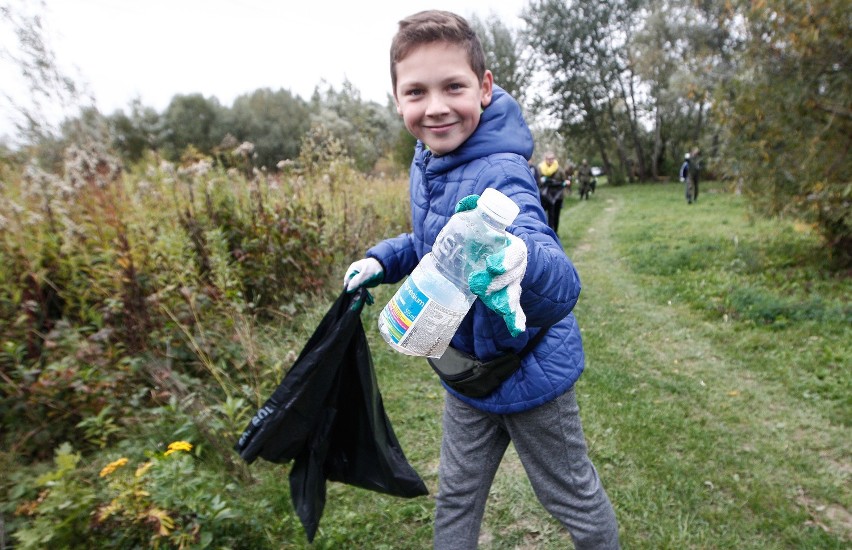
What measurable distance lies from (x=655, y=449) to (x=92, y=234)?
386 cm

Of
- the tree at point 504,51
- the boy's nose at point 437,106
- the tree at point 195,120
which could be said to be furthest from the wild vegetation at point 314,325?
the tree at point 195,120

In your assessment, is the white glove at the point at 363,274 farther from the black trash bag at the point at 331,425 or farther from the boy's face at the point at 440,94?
the boy's face at the point at 440,94

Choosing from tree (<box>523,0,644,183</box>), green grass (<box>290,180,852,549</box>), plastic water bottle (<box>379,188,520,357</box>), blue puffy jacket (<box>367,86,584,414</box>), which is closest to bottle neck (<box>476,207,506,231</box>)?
plastic water bottle (<box>379,188,520,357</box>)

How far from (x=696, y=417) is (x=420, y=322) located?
297 cm

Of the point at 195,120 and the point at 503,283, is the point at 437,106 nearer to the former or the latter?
the point at 503,283

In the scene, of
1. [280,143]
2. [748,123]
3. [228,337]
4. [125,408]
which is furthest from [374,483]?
[280,143]

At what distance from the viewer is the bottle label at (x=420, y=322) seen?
120 centimetres

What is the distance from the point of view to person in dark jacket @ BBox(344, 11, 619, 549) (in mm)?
1504

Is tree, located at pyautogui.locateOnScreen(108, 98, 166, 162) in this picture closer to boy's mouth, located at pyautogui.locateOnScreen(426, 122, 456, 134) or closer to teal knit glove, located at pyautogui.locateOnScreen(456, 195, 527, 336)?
boy's mouth, located at pyautogui.locateOnScreen(426, 122, 456, 134)

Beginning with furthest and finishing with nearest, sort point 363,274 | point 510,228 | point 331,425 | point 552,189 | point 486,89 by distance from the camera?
point 552,189 → point 331,425 → point 363,274 → point 486,89 → point 510,228

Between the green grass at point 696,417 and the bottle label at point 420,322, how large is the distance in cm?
155

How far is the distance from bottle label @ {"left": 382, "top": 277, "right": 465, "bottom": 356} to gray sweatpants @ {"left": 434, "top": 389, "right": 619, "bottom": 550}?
0.56 metres

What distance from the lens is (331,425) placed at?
2090 mm

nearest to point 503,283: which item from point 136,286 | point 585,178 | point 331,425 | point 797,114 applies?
point 331,425
